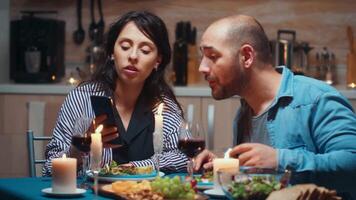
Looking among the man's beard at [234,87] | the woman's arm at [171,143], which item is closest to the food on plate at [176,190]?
the man's beard at [234,87]

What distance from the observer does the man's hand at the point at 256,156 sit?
222cm

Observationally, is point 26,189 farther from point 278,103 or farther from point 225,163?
point 278,103

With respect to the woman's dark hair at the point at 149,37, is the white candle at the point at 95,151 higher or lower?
lower

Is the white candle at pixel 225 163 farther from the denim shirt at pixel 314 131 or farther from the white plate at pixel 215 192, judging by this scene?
the denim shirt at pixel 314 131

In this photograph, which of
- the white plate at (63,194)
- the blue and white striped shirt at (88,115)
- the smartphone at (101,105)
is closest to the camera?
the white plate at (63,194)

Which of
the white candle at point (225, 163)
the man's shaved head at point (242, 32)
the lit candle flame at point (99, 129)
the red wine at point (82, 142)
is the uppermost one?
the man's shaved head at point (242, 32)

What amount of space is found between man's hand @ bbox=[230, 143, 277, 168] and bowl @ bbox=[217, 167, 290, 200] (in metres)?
0.19

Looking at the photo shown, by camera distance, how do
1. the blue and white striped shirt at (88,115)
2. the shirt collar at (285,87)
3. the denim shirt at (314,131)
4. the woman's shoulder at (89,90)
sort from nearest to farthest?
1. the denim shirt at (314,131)
2. the shirt collar at (285,87)
3. the blue and white striped shirt at (88,115)
4. the woman's shoulder at (89,90)

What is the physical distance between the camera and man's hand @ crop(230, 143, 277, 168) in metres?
2.22

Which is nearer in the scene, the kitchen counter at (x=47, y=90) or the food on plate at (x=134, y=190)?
the food on plate at (x=134, y=190)

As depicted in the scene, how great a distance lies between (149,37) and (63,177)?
3.84 feet

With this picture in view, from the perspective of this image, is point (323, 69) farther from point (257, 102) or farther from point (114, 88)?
point (257, 102)

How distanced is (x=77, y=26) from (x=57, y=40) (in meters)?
0.28

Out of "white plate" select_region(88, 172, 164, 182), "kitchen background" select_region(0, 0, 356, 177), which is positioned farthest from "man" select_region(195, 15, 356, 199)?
"kitchen background" select_region(0, 0, 356, 177)
